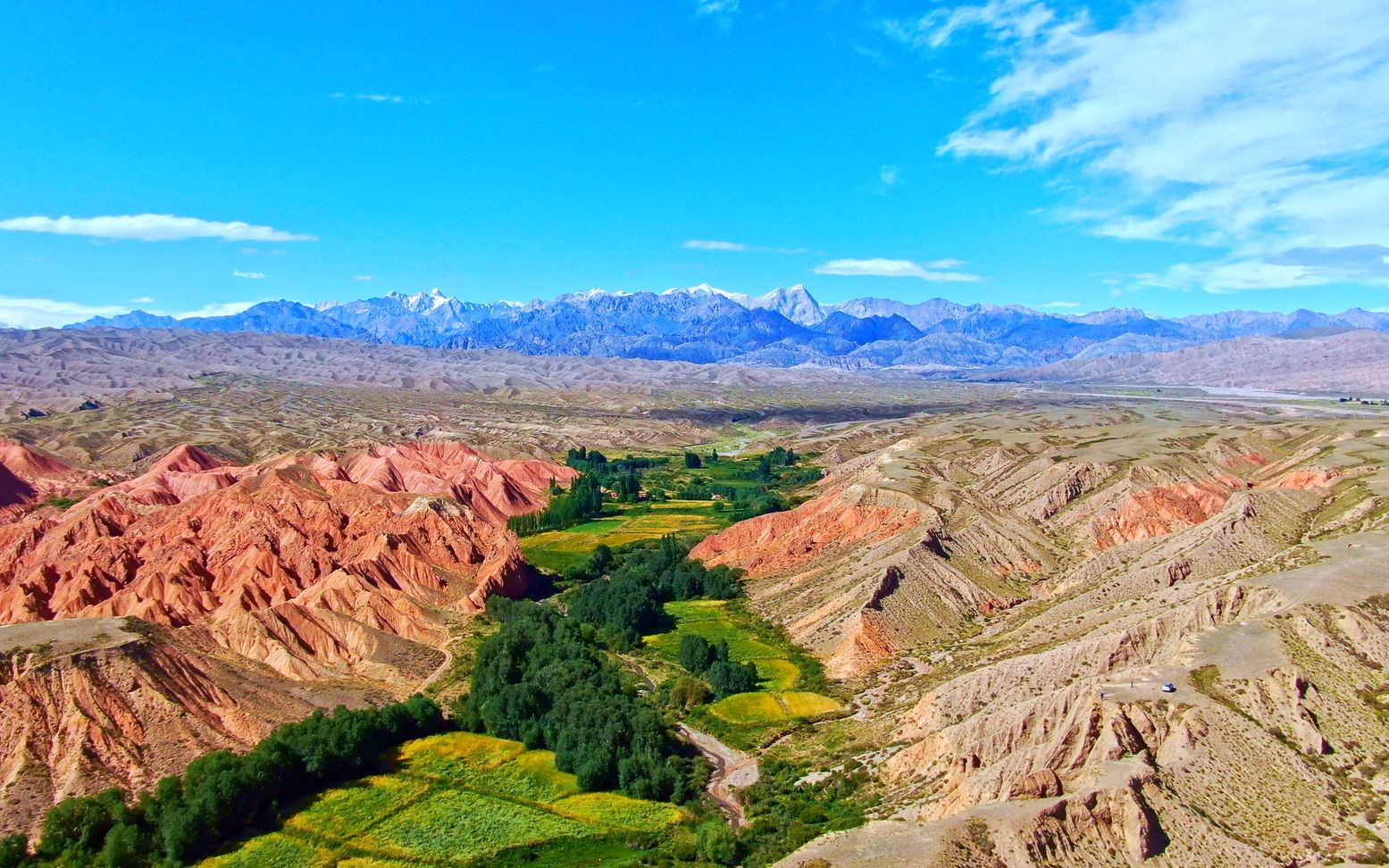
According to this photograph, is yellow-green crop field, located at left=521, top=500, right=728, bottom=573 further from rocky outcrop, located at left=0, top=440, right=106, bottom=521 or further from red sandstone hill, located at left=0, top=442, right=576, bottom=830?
rocky outcrop, located at left=0, top=440, right=106, bottom=521

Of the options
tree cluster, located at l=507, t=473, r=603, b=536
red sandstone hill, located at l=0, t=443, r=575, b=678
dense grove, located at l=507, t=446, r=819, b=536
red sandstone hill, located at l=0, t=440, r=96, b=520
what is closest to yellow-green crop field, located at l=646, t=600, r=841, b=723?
red sandstone hill, located at l=0, t=443, r=575, b=678

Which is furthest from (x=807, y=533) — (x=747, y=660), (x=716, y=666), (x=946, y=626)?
(x=716, y=666)

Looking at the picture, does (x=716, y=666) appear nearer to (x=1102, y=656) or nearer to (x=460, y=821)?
(x=460, y=821)

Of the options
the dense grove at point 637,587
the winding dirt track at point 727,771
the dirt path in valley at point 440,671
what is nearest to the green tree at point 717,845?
the winding dirt track at point 727,771

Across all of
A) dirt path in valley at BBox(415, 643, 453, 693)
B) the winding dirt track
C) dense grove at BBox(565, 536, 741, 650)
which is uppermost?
dense grove at BBox(565, 536, 741, 650)

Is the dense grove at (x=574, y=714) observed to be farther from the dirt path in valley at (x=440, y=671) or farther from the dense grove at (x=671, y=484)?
the dense grove at (x=671, y=484)
